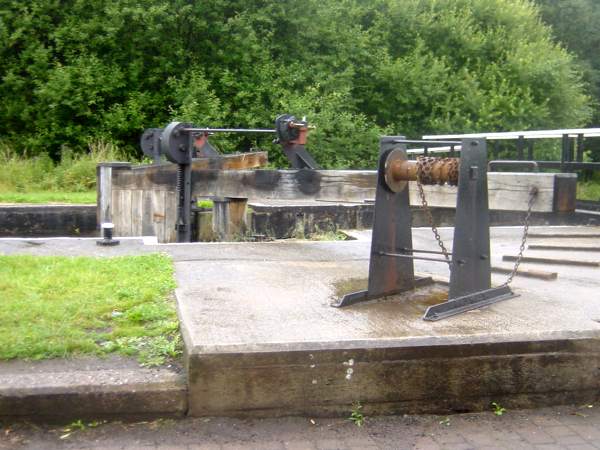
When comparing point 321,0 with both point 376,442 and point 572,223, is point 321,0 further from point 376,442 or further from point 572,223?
point 376,442

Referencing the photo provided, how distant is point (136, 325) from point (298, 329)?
1.12 metres

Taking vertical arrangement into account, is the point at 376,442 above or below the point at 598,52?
below

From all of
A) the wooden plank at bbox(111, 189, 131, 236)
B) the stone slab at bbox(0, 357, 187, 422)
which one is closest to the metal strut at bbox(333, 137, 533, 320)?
the stone slab at bbox(0, 357, 187, 422)

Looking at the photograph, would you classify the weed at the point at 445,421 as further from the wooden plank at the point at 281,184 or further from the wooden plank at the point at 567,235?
the wooden plank at the point at 567,235

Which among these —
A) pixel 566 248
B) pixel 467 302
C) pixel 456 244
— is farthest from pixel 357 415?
pixel 566 248

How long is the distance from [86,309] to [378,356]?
205 centimetres

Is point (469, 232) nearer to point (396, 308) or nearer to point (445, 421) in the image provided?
Result: point (396, 308)

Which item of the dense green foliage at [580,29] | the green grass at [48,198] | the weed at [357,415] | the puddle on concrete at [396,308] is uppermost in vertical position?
the dense green foliage at [580,29]

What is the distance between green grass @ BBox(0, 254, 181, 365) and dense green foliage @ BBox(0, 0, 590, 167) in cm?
1408

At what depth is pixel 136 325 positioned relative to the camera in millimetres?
4973

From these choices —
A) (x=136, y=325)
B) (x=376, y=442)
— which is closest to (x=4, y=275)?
(x=136, y=325)

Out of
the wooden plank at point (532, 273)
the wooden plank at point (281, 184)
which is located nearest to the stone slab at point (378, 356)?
the wooden plank at point (532, 273)

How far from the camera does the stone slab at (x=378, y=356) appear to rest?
13.4ft

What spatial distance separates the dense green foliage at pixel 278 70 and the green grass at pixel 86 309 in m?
14.1
